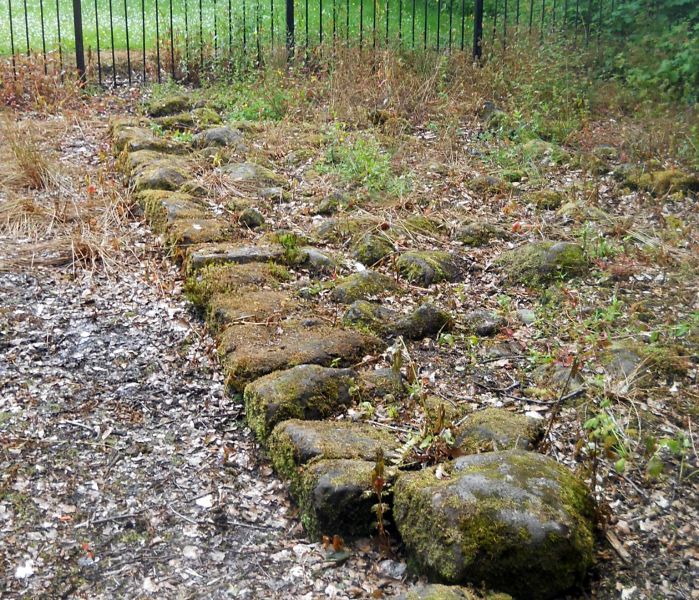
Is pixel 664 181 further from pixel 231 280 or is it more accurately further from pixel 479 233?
pixel 231 280

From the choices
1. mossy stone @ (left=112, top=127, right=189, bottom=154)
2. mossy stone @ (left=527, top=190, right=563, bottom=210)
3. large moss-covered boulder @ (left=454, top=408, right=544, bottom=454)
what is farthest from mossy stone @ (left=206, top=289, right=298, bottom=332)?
mossy stone @ (left=112, top=127, right=189, bottom=154)

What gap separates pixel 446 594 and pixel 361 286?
2.33m

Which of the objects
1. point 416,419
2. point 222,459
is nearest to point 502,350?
point 416,419

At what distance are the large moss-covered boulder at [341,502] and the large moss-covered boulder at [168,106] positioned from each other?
5.75 meters

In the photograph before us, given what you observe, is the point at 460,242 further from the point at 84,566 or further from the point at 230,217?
the point at 84,566

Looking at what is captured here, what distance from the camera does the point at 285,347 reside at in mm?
3783

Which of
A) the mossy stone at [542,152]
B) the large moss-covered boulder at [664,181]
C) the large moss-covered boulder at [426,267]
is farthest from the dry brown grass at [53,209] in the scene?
the large moss-covered boulder at [664,181]

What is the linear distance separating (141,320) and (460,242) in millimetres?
2065

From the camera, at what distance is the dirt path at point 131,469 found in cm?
273

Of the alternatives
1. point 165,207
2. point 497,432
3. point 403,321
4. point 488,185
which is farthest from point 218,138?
point 497,432

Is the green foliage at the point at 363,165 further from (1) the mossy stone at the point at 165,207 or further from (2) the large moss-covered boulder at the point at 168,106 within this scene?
(2) the large moss-covered boulder at the point at 168,106

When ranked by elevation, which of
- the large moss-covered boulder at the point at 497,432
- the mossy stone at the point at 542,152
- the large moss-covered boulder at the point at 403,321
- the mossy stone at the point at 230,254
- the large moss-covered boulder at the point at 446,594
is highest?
the mossy stone at the point at 542,152

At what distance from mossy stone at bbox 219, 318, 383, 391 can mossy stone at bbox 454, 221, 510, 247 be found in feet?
5.33

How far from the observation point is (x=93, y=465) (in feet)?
10.8
